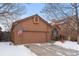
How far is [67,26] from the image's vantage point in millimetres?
2020

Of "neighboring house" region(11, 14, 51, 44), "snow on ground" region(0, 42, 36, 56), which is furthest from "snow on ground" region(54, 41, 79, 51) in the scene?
"snow on ground" region(0, 42, 36, 56)

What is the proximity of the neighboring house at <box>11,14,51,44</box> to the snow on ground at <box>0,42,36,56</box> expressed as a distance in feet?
0.20

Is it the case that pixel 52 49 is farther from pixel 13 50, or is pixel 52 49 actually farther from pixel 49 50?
pixel 13 50

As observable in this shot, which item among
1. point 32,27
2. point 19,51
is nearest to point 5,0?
point 32,27

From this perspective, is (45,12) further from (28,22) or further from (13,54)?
(13,54)

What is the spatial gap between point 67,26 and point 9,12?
0.61 m

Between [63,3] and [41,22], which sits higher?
[63,3]

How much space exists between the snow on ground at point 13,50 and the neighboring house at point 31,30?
61 mm

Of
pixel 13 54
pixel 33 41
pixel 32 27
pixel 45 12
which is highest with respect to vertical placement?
pixel 45 12

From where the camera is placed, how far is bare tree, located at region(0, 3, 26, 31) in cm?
201

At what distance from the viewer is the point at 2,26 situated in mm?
2014

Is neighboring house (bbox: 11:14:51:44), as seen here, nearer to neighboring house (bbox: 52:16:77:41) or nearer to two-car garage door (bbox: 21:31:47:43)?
two-car garage door (bbox: 21:31:47:43)

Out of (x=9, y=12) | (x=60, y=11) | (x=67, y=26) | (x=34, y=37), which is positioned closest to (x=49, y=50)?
(x=34, y=37)

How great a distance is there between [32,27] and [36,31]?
0.19 ft
